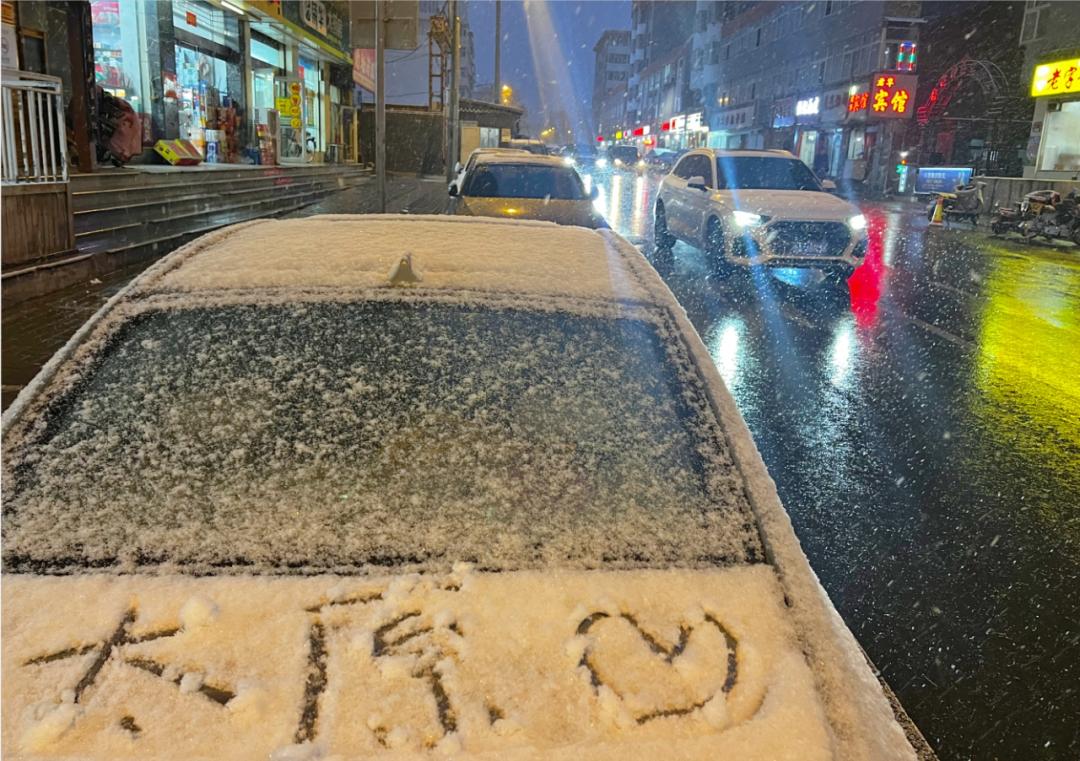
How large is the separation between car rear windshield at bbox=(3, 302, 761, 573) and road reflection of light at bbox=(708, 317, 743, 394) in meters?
5.03

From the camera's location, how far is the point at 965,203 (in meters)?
25.6

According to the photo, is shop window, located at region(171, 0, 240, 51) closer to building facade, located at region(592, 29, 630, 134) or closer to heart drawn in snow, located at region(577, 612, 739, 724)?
heart drawn in snow, located at region(577, 612, 739, 724)

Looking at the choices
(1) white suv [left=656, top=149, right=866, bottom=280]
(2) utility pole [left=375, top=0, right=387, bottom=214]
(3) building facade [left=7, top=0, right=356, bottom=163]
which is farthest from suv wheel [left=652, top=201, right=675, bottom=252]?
(3) building facade [left=7, top=0, right=356, bottom=163]

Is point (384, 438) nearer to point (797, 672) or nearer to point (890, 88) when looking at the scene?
point (797, 672)

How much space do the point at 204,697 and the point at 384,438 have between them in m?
0.77

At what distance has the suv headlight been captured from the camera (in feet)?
39.4

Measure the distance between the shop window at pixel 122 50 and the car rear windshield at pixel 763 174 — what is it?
1278 cm

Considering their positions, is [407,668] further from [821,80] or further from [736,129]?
[736,129]

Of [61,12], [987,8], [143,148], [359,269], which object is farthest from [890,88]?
[359,269]

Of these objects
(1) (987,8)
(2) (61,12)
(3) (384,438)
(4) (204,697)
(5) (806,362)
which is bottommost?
(5) (806,362)

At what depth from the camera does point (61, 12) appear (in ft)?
44.0

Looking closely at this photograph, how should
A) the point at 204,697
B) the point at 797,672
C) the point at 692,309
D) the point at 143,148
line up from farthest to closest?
the point at 143,148
the point at 692,309
the point at 797,672
the point at 204,697

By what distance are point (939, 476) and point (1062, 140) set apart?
1199 inches

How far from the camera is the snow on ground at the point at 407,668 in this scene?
1401 mm
